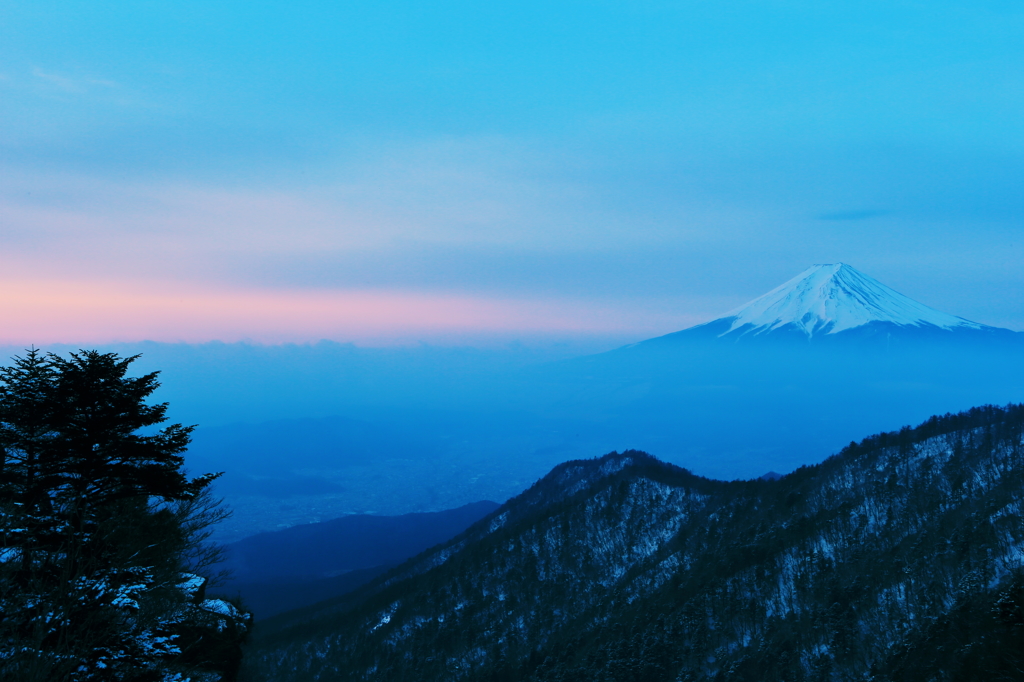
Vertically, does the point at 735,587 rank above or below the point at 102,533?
below

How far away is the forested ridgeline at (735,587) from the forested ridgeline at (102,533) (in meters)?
53.7

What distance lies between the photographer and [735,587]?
8500 cm

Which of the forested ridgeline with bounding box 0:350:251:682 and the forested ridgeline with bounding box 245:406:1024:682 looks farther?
the forested ridgeline with bounding box 245:406:1024:682

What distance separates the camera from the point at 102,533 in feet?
64.5

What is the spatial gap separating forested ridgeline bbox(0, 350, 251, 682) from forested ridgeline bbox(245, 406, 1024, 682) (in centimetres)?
5373

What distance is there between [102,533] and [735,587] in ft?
289

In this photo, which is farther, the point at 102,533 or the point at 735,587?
the point at 735,587

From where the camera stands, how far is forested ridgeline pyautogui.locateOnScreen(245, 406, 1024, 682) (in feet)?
213

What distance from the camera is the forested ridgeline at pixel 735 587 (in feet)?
213

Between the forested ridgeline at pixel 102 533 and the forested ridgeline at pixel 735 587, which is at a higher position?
the forested ridgeline at pixel 102 533

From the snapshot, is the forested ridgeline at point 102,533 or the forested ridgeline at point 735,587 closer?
the forested ridgeline at point 102,533

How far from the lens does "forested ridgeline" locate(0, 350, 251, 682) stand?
52.5 ft

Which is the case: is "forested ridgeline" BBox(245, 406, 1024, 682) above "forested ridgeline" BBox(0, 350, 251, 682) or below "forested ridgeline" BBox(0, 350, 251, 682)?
below

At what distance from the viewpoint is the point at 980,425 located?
10250 cm
